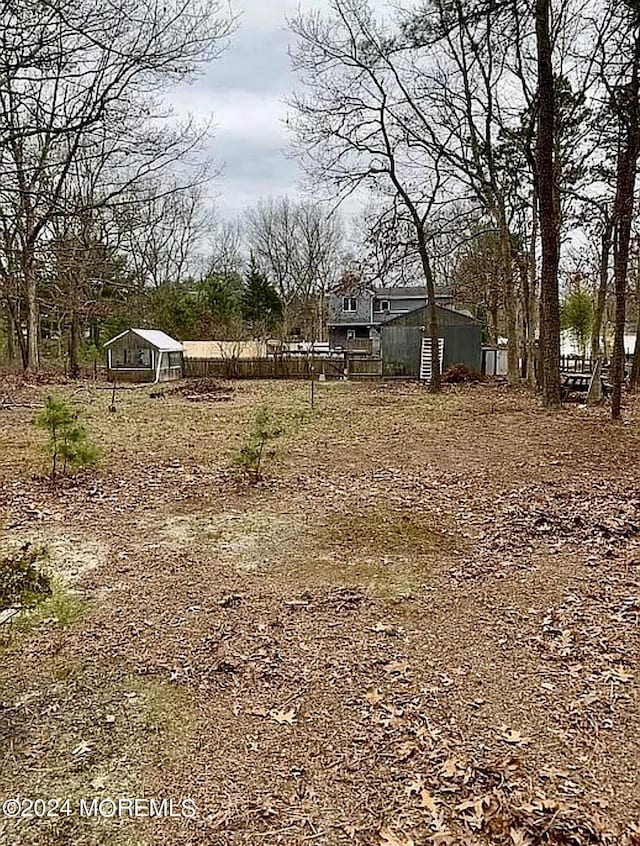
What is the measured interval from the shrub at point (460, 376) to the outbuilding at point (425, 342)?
150 centimetres

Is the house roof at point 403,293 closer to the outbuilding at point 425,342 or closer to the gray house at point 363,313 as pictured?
the gray house at point 363,313

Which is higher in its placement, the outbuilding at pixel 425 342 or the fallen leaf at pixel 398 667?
the outbuilding at pixel 425 342

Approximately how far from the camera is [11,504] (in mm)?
6680

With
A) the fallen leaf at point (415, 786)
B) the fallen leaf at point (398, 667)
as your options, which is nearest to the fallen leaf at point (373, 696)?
the fallen leaf at point (398, 667)

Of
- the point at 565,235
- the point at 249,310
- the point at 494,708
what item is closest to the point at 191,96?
the point at 494,708

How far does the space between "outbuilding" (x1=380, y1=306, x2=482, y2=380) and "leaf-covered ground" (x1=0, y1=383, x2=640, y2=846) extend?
719 inches

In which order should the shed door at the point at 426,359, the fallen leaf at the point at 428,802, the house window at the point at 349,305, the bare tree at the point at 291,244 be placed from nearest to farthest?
the fallen leaf at the point at 428,802 → the shed door at the point at 426,359 → the bare tree at the point at 291,244 → the house window at the point at 349,305

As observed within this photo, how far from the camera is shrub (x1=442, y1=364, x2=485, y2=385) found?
2367cm

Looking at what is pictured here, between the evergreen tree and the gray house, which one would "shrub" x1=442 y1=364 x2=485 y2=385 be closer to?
the evergreen tree

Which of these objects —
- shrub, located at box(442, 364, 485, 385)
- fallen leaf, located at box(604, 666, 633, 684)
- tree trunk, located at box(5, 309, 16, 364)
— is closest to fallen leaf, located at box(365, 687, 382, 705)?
fallen leaf, located at box(604, 666, 633, 684)

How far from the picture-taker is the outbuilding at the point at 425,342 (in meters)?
25.7

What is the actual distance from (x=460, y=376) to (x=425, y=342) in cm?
254

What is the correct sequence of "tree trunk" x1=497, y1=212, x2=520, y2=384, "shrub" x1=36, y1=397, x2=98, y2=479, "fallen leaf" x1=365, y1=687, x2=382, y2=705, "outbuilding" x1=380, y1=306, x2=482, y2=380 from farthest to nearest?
1. "outbuilding" x1=380, y1=306, x2=482, y2=380
2. "tree trunk" x1=497, y1=212, x2=520, y2=384
3. "shrub" x1=36, y1=397, x2=98, y2=479
4. "fallen leaf" x1=365, y1=687, x2=382, y2=705

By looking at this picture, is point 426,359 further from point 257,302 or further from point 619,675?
point 619,675
